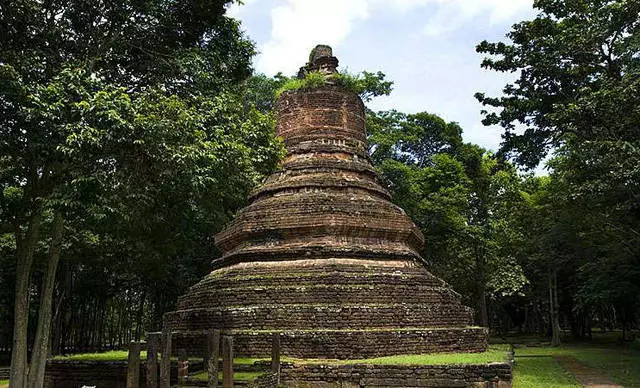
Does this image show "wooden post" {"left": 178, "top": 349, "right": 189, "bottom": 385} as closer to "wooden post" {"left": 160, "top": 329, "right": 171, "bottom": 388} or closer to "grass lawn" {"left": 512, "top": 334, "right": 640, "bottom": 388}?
"wooden post" {"left": 160, "top": 329, "right": 171, "bottom": 388}

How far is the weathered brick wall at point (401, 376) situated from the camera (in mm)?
9984

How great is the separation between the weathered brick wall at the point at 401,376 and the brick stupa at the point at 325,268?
0.88 metres

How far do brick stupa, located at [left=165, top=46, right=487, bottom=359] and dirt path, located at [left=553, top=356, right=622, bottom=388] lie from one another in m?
2.57

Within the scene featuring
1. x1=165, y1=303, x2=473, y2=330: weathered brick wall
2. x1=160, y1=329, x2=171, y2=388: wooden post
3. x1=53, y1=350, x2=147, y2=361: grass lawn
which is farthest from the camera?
x1=165, y1=303, x2=473, y2=330: weathered brick wall

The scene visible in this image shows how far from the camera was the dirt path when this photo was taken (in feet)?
41.8

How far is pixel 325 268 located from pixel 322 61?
8084 millimetres

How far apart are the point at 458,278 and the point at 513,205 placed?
511 centimetres

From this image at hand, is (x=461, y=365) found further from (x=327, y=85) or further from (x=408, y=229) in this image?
(x=327, y=85)

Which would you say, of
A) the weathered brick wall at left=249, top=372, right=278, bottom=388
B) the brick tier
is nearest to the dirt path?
the brick tier

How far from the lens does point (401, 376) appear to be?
1020cm

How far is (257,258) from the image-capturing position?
Answer: 581 inches

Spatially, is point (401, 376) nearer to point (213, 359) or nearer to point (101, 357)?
point (213, 359)

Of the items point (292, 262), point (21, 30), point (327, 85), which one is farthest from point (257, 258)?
point (21, 30)

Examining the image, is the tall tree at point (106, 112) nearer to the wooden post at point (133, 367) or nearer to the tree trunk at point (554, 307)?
the wooden post at point (133, 367)
